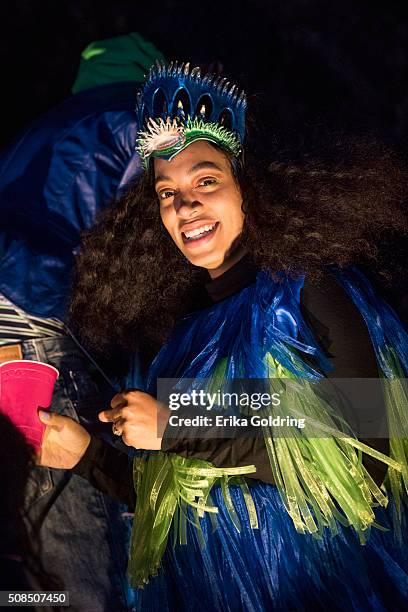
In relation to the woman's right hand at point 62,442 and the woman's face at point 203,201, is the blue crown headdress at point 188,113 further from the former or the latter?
the woman's right hand at point 62,442

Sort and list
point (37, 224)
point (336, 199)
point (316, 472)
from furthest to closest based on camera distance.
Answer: point (37, 224) → point (336, 199) → point (316, 472)

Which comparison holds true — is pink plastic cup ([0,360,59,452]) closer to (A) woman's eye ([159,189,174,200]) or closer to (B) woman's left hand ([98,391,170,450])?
(B) woman's left hand ([98,391,170,450])

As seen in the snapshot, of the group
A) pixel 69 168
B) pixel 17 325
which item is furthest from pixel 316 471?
pixel 69 168

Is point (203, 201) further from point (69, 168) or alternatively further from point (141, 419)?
point (69, 168)

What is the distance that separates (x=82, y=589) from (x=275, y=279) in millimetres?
895

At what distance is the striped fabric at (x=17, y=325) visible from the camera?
1974 millimetres

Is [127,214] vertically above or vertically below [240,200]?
above

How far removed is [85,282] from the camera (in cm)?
191

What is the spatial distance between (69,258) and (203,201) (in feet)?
2.08

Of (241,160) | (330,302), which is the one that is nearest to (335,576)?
(330,302)

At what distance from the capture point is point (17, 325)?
199cm

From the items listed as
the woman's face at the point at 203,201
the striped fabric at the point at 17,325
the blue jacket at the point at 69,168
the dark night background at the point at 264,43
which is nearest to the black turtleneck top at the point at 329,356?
the woman's face at the point at 203,201

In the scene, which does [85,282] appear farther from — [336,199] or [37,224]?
[336,199]

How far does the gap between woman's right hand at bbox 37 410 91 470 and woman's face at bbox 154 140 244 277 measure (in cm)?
44
